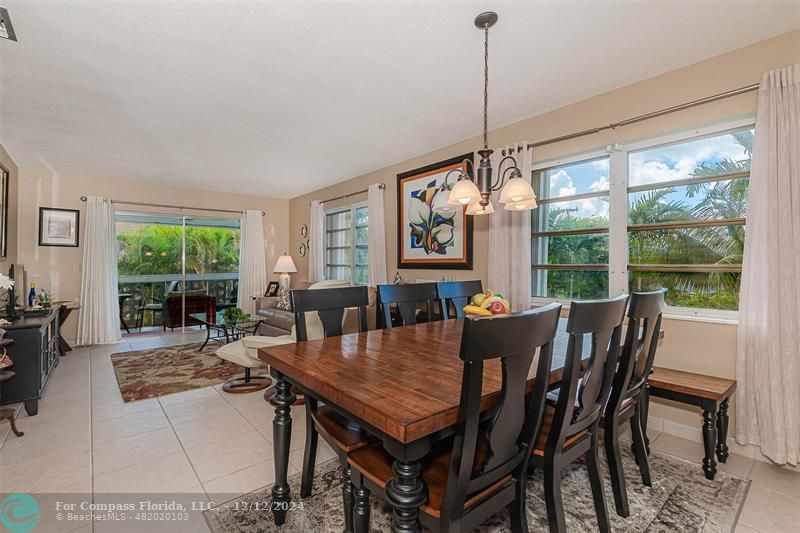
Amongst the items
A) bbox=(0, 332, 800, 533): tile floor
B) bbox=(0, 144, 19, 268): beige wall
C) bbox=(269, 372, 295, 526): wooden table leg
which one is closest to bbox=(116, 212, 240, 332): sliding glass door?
bbox=(0, 144, 19, 268): beige wall

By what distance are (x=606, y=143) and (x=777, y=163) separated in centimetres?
102

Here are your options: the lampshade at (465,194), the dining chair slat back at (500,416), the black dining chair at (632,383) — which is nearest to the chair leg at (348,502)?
the dining chair slat back at (500,416)

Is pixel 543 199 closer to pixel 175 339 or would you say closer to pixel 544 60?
pixel 544 60

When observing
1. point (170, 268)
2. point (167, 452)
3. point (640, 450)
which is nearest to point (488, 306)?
point (640, 450)

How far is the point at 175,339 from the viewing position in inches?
224

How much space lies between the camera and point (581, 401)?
1444 millimetres

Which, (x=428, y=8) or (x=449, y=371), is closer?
(x=449, y=371)

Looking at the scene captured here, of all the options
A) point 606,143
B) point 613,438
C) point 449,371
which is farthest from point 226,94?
point 613,438

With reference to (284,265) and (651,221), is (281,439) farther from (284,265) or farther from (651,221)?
(284,265)

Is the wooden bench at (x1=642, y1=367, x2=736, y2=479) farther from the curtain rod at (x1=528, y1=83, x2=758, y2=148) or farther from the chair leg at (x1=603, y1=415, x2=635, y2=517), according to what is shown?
the curtain rod at (x1=528, y1=83, x2=758, y2=148)

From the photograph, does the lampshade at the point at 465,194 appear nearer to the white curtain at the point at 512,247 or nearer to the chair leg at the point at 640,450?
the white curtain at the point at 512,247

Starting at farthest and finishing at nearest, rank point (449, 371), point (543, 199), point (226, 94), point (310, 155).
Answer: point (310, 155) < point (543, 199) < point (226, 94) < point (449, 371)

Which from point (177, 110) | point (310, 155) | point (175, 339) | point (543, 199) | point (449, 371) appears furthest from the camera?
point (175, 339)

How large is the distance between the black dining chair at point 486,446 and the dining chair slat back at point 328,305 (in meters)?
0.77
